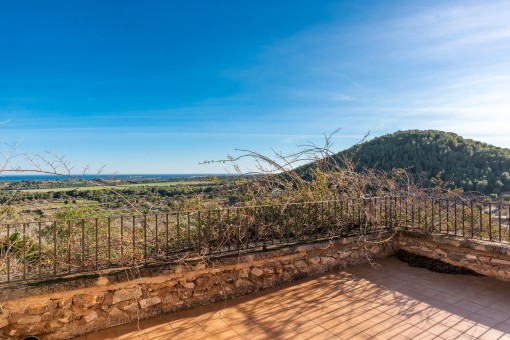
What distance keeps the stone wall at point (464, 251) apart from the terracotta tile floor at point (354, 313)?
0.21 m

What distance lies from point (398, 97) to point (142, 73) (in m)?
8.84

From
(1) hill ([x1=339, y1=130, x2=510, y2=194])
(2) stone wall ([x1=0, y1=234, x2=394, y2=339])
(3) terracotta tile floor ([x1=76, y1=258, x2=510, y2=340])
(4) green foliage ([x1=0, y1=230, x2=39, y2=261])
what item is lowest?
(3) terracotta tile floor ([x1=76, y1=258, x2=510, y2=340])

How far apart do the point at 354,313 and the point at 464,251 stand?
8.58ft

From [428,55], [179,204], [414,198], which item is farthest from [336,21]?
[179,204]

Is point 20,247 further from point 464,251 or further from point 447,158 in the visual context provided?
point 447,158

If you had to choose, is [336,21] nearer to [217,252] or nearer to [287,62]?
[287,62]

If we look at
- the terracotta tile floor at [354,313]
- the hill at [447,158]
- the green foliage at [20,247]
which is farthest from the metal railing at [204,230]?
the hill at [447,158]

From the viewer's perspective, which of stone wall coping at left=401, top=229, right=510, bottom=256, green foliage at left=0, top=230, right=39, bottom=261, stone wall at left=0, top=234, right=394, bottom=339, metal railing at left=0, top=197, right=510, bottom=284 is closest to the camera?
stone wall at left=0, top=234, right=394, bottom=339

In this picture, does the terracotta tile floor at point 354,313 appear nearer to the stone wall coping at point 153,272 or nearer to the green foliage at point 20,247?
the stone wall coping at point 153,272

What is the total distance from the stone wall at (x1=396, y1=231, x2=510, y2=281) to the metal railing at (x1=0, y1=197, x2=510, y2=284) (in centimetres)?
25

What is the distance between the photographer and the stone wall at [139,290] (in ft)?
9.50

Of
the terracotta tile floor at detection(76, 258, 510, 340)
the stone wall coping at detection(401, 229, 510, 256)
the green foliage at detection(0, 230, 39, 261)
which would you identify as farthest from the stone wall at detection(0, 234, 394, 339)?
the stone wall coping at detection(401, 229, 510, 256)

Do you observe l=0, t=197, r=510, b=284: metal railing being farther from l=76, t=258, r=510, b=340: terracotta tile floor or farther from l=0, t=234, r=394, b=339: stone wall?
l=76, t=258, r=510, b=340: terracotta tile floor

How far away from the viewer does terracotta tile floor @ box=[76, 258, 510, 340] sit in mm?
3051
